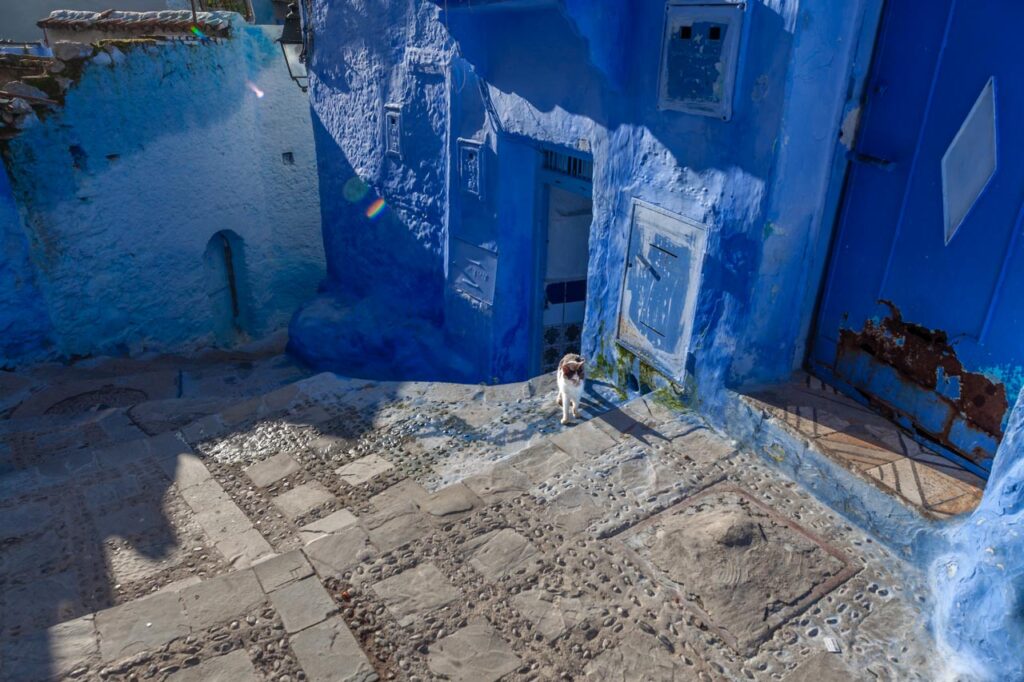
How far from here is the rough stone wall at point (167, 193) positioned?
331 inches

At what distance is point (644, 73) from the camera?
4707 mm

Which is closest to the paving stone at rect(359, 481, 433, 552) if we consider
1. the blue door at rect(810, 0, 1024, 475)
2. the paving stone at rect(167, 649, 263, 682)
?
the paving stone at rect(167, 649, 263, 682)

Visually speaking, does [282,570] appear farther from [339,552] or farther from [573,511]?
[573,511]

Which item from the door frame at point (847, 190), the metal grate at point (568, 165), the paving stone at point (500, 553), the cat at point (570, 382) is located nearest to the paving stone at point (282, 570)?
the paving stone at point (500, 553)

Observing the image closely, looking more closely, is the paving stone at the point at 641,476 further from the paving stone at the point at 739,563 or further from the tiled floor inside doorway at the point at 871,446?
the tiled floor inside doorway at the point at 871,446

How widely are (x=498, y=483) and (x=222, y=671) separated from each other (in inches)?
73.1

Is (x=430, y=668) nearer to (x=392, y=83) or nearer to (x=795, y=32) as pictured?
A: (x=795, y=32)

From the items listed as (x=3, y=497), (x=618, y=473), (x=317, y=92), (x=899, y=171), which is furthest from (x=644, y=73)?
(x=317, y=92)

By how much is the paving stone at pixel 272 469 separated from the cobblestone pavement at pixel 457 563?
2 centimetres

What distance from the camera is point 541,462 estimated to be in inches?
181

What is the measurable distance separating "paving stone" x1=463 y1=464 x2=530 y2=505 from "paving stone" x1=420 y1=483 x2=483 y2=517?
51 millimetres

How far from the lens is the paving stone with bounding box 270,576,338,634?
3404mm

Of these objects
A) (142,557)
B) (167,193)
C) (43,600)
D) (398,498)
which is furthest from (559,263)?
(167,193)

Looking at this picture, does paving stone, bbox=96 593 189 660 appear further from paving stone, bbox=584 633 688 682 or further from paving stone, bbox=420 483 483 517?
paving stone, bbox=584 633 688 682
